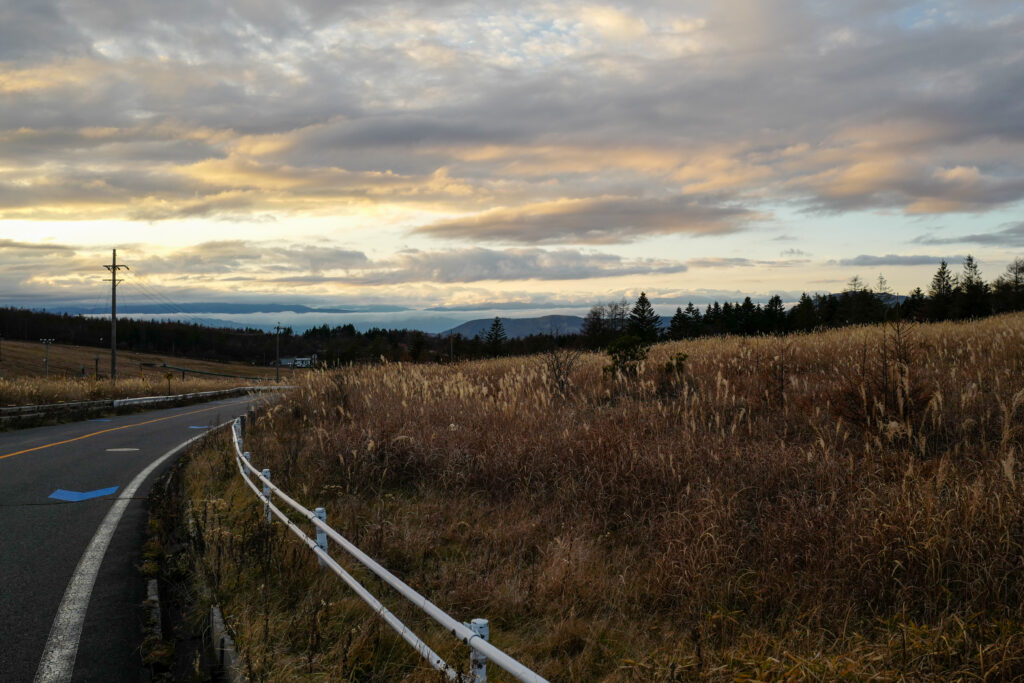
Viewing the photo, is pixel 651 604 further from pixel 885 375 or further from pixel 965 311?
pixel 965 311

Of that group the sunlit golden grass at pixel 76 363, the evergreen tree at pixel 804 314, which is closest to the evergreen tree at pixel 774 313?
the evergreen tree at pixel 804 314

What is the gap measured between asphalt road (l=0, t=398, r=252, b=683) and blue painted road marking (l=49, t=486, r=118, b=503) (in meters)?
0.08

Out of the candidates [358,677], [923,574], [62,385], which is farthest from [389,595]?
[62,385]

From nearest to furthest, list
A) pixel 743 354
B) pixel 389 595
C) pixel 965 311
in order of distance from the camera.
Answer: pixel 389 595
pixel 743 354
pixel 965 311

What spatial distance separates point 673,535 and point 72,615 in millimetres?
5251

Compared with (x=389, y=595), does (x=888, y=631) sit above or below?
above

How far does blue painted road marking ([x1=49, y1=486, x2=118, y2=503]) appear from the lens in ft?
30.7

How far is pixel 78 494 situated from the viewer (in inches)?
381

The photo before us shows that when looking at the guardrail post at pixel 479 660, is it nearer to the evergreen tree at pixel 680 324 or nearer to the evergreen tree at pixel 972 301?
the evergreen tree at pixel 972 301


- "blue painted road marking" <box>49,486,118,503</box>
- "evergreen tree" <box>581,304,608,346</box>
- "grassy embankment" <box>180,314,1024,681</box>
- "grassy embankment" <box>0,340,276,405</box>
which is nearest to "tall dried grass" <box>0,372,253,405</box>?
"grassy embankment" <box>0,340,276,405</box>

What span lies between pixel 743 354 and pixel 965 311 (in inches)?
2247

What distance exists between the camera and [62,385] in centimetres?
2641

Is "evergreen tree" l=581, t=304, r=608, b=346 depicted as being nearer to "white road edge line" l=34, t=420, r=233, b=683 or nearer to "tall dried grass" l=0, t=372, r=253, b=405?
"tall dried grass" l=0, t=372, r=253, b=405

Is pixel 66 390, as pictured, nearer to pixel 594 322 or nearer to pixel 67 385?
pixel 67 385
